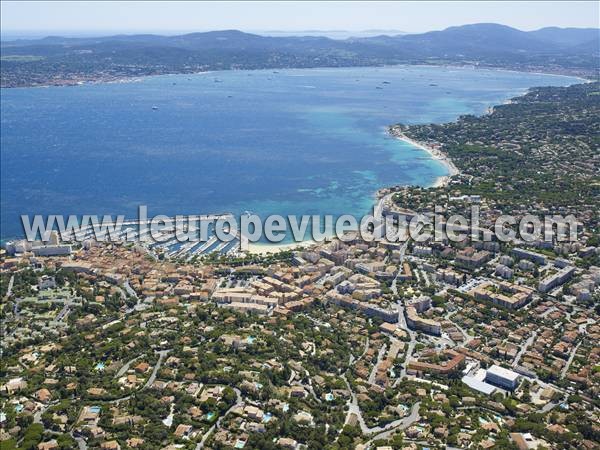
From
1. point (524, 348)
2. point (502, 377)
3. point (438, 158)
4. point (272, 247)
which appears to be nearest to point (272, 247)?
point (272, 247)

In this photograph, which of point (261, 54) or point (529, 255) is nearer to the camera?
point (529, 255)

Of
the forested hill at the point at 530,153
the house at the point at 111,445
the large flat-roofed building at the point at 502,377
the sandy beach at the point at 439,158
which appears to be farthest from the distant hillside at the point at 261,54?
the large flat-roofed building at the point at 502,377

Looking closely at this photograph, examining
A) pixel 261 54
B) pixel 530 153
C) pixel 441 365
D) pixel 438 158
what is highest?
pixel 261 54

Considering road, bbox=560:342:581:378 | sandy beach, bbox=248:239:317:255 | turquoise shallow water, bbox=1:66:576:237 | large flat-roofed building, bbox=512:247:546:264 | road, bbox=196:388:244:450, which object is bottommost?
road, bbox=196:388:244:450

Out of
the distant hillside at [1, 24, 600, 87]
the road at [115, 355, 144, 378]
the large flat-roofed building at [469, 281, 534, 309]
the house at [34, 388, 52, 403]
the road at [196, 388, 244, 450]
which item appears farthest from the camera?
the distant hillside at [1, 24, 600, 87]

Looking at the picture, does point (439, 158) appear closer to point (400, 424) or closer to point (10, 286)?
point (10, 286)

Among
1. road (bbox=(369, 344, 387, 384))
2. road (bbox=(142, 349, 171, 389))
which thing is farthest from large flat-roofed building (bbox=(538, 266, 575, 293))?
road (bbox=(142, 349, 171, 389))

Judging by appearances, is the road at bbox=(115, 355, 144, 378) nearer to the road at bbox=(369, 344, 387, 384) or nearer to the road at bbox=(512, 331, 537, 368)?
the road at bbox=(369, 344, 387, 384)
